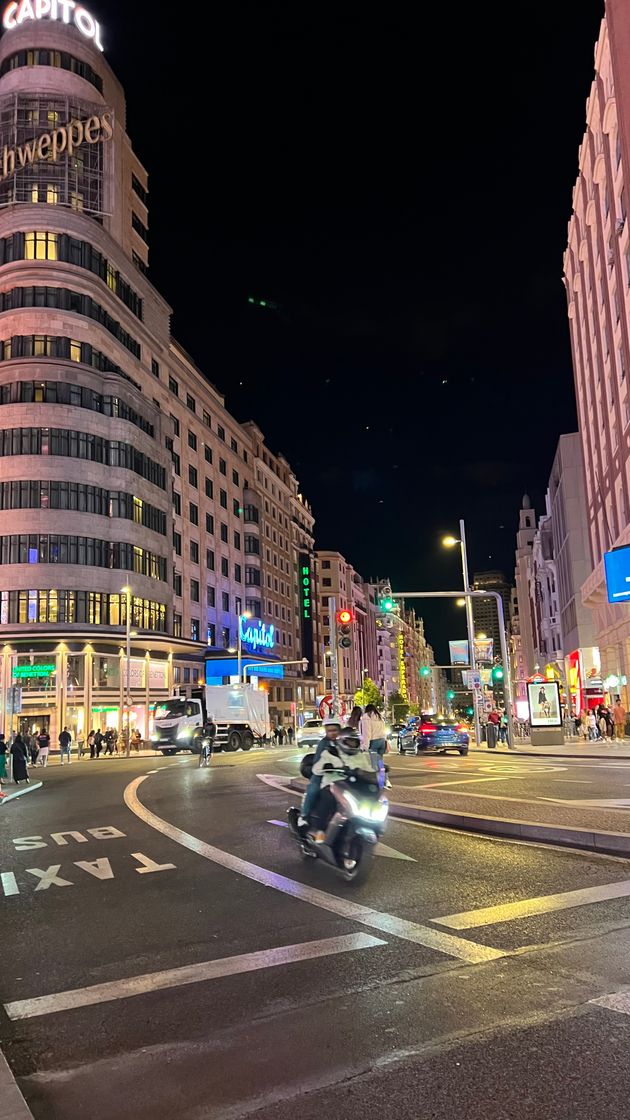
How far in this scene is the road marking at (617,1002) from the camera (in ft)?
14.5

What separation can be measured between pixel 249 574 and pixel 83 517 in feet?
111

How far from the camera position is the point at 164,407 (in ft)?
218

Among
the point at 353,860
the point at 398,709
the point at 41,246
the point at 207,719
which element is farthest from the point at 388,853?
the point at 398,709

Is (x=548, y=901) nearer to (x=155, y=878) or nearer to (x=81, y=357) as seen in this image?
(x=155, y=878)

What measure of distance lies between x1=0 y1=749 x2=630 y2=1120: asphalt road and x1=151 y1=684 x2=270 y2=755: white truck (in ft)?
111

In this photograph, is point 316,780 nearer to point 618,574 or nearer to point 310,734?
point 618,574

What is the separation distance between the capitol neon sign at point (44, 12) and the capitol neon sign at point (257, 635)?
51.0 meters

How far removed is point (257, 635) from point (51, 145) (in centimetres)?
4679

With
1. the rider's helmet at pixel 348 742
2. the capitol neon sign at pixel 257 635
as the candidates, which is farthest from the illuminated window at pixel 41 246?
the rider's helmet at pixel 348 742

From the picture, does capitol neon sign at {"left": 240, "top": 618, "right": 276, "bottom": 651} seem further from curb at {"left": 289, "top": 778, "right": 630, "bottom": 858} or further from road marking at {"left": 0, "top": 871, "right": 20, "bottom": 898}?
road marking at {"left": 0, "top": 871, "right": 20, "bottom": 898}

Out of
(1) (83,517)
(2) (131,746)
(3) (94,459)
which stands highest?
(3) (94,459)

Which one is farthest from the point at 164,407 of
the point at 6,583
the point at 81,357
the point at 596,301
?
the point at 596,301

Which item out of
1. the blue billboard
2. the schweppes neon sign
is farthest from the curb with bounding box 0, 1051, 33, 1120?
the schweppes neon sign

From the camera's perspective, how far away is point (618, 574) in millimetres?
34688
